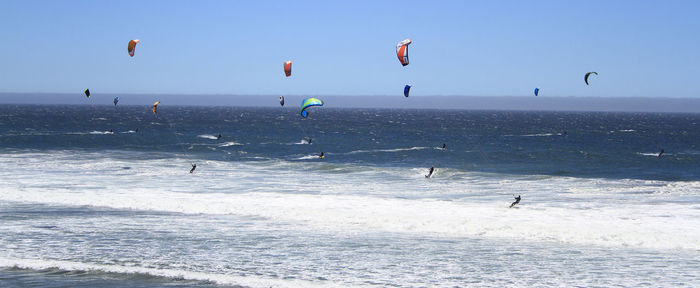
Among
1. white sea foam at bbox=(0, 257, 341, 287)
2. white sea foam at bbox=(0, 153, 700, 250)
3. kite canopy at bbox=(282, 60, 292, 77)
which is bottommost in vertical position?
white sea foam at bbox=(0, 153, 700, 250)

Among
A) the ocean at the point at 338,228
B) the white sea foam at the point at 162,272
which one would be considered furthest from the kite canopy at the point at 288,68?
the white sea foam at the point at 162,272

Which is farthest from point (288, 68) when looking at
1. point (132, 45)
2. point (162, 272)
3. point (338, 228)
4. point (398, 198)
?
point (162, 272)

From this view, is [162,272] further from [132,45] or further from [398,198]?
[132,45]

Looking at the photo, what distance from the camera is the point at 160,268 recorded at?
51.8ft

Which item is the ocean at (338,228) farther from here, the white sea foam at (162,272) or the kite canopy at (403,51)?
the kite canopy at (403,51)

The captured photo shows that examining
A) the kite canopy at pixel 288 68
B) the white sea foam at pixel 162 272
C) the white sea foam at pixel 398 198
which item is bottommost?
the white sea foam at pixel 398 198

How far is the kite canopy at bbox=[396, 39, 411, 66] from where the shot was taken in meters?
34.7

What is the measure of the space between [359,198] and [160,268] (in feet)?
44.7

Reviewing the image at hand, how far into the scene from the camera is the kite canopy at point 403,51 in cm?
3466

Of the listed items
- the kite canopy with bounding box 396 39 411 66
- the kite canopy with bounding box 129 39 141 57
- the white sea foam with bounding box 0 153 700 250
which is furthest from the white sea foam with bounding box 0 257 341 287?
the kite canopy with bounding box 129 39 141 57

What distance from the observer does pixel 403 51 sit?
34.8 m

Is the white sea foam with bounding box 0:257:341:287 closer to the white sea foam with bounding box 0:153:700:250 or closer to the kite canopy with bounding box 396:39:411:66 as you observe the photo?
the white sea foam with bounding box 0:153:700:250

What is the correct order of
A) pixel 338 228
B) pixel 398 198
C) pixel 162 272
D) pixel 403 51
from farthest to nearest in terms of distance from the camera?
pixel 403 51 < pixel 398 198 < pixel 338 228 < pixel 162 272

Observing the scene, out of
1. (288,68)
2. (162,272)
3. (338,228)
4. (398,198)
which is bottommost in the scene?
(398,198)
